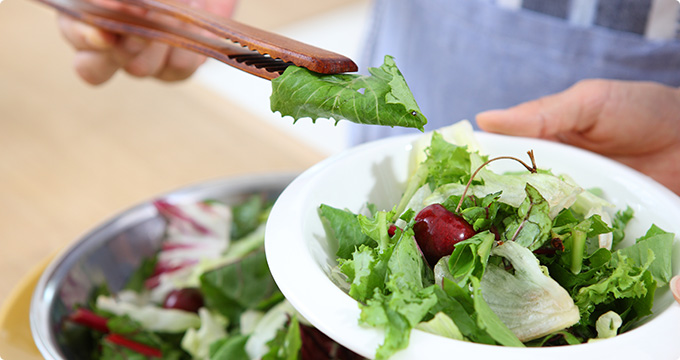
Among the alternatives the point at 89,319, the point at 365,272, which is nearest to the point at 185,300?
the point at 89,319

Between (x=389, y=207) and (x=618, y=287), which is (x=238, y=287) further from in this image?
(x=618, y=287)

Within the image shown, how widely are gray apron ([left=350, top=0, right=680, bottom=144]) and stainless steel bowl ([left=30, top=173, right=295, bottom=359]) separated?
1.21 feet

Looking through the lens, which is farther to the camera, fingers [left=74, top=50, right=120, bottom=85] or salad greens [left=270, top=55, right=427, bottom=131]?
fingers [left=74, top=50, right=120, bottom=85]

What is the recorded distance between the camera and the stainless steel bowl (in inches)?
33.3

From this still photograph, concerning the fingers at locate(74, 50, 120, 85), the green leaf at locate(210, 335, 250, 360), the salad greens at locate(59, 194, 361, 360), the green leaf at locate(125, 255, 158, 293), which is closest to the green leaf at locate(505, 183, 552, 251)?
the salad greens at locate(59, 194, 361, 360)

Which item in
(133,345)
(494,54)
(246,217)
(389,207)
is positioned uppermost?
(494,54)

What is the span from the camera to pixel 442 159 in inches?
26.6

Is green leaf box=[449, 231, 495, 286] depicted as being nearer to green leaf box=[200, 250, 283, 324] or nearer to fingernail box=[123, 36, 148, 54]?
green leaf box=[200, 250, 283, 324]

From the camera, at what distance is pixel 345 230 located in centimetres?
62

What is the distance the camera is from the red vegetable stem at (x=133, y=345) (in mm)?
882

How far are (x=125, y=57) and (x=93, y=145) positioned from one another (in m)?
0.43

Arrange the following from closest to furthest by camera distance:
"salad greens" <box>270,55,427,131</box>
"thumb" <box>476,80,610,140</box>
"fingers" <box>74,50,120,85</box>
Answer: "salad greens" <box>270,55,427,131</box> → "thumb" <box>476,80,610,140</box> → "fingers" <box>74,50,120,85</box>

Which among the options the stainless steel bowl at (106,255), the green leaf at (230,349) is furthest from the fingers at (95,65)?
the green leaf at (230,349)

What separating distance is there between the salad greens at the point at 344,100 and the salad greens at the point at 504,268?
0.09 meters
